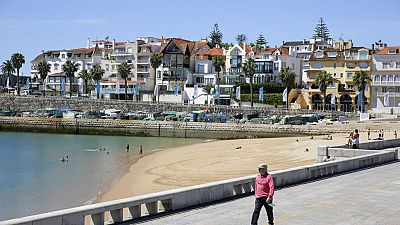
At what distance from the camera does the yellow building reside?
3890 inches

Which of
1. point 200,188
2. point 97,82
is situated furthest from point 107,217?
point 97,82

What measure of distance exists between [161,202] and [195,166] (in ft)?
79.9

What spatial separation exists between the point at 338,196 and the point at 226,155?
29.5m

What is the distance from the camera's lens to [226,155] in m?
46.2

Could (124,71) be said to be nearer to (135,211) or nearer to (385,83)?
(385,83)

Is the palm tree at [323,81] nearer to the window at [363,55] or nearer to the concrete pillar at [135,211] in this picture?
the window at [363,55]

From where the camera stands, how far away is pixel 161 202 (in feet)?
45.9

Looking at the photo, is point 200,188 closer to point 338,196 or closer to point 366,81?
point 338,196

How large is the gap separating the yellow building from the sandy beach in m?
49.1

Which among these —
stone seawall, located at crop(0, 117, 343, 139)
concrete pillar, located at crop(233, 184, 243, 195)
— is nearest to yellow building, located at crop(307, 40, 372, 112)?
stone seawall, located at crop(0, 117, 343, 139)

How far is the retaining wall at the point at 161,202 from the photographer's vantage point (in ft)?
37.1

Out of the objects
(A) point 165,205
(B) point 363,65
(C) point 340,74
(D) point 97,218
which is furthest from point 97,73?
(D) point 97,218

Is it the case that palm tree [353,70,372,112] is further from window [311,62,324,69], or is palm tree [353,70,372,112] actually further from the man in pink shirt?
the man in pink shirt

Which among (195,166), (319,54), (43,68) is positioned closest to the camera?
(195,166)
